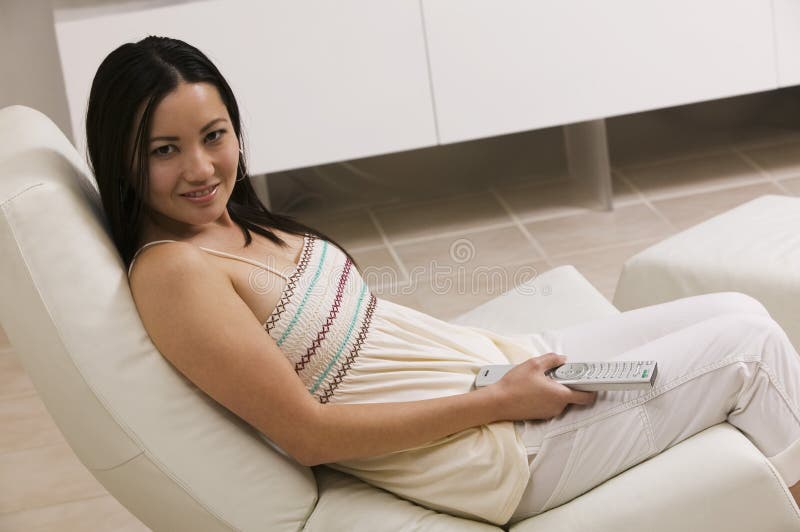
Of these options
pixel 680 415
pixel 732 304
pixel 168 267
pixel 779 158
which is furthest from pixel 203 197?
pixel 779 158

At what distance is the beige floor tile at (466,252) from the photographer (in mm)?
3246

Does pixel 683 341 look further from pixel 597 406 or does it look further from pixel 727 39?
pixel 727 39

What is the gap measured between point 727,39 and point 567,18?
0.52m

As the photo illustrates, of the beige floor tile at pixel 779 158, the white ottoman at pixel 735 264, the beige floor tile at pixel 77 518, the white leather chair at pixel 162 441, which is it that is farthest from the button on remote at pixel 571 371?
the beige floor tile at pixel 779 158

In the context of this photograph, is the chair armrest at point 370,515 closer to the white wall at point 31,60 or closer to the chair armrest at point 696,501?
the chair armrest at point 696,501

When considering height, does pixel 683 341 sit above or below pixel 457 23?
below

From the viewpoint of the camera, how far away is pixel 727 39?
3.44 meters

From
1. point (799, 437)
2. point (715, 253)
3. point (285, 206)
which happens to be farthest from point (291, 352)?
point (285, 206)

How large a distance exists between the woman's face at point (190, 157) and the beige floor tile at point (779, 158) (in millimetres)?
2488

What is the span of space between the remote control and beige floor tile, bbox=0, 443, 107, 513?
1152 millimetres

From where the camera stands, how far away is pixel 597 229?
11.0 ft

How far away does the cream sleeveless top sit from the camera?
4.81 ft

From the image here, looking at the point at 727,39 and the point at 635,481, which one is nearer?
the point at 635,481

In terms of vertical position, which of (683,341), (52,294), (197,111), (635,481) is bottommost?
(635,481)
